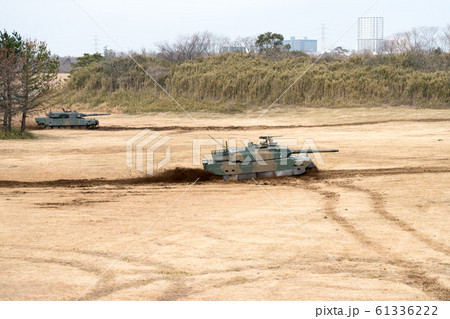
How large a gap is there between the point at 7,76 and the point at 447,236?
25.6m

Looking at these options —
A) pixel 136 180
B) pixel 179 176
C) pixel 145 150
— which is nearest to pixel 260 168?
pixel 179 176

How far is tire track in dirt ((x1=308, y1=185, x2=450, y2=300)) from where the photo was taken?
408 inches

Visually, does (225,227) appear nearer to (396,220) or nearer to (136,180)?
(396,220)

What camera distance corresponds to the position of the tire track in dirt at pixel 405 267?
1037 cm

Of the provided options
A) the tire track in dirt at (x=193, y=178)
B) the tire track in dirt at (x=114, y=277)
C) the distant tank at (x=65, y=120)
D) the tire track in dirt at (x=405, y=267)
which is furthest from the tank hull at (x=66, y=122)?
the tire track in dirt at (x=114, y=277)

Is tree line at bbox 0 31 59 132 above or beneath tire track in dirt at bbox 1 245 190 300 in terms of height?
above

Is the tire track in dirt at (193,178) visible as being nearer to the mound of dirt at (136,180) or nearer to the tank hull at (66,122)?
the mound of dirt at (136,180)

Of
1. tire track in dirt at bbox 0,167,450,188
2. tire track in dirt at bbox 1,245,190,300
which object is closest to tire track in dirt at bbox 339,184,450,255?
tire track in dirt at bbox 0,167,450,188

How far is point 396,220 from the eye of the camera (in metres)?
15.3

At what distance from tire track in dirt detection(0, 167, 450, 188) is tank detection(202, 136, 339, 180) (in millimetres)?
330

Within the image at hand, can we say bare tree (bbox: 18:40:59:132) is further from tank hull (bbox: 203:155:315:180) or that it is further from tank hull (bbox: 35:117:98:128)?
tank hull (bbox: 203:155:315:180)

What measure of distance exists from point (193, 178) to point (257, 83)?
23.0 m

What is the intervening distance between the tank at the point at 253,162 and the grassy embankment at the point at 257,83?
20.0 metres

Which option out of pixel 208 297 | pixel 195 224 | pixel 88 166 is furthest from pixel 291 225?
pixel 88 166
